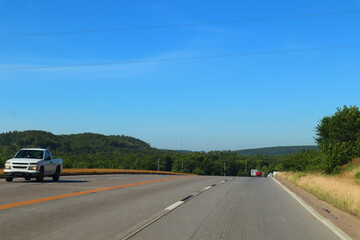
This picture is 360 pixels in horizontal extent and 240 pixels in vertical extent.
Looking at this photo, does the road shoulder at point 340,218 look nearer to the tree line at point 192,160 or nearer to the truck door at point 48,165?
the truck door at point 48,165

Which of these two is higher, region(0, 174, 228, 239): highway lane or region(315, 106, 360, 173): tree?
region(315, 106, 360, 173): tree

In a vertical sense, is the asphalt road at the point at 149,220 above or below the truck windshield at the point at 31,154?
below

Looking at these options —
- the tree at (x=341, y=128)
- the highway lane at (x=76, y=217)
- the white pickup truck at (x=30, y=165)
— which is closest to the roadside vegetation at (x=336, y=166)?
the tree at (x=341, y=128)

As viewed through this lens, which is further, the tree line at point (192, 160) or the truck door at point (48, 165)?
the tree line at point (192, 160)

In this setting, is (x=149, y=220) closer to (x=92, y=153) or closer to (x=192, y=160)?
(x=92, y=153)

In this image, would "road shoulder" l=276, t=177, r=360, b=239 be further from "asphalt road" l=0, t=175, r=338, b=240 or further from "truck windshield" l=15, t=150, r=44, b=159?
"truck windshield" l=15, t=150, r=44, b=159

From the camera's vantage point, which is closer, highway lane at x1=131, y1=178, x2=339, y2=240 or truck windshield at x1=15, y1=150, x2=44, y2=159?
highway lane at x1=131, y1=178, x2=339, y2=240

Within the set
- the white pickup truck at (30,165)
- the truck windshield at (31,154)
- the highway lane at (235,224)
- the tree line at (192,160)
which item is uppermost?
the tree line at (192,160)

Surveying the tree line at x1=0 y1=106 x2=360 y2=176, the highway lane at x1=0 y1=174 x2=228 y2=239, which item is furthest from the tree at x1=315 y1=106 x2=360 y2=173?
the highway lane at x1=0 y1=174 x2=228 y2=239

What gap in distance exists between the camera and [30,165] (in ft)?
76.1

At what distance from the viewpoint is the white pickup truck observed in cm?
2317

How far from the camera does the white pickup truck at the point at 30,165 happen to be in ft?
76.0

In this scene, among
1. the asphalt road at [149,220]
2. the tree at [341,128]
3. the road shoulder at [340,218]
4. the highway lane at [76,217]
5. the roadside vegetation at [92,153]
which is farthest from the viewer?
the roadside vegetation at [92,153]

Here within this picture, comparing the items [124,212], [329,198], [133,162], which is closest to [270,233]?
[124,212]
